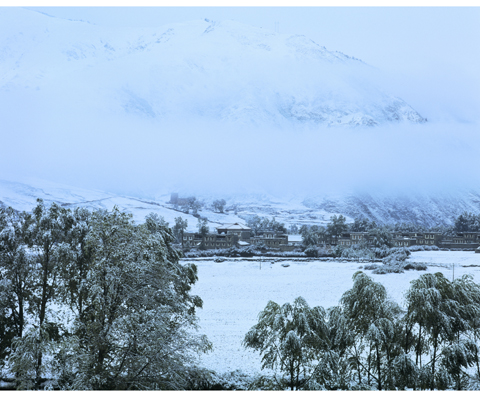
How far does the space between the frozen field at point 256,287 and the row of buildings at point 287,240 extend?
1.93 metres

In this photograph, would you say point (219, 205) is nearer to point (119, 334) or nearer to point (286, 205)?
point (286, 205)

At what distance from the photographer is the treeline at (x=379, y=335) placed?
749cm

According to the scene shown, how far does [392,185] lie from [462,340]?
125ft

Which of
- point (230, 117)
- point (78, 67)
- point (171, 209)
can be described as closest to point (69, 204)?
point (171, 209)

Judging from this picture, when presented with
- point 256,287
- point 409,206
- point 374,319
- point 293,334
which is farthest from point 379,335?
point 409,206

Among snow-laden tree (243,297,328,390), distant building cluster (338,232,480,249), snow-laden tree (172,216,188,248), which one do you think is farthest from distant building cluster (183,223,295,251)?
snow-laden tree (243,297,328,390)

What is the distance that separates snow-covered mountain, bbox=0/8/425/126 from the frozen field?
2631 centimetres

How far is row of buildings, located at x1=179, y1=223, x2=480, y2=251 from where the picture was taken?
27547 mm

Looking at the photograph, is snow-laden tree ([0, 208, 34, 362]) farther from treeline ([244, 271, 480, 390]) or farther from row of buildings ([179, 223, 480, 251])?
row of buildings ([179, 223, 480, 251])

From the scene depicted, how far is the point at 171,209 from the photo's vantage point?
129 feet

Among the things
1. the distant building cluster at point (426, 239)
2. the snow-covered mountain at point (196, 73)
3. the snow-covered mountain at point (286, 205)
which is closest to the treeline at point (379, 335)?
the distant building cluster at point (426, 239)

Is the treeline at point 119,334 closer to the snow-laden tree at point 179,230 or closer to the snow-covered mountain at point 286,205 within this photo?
the snow-laden tree at point 179,230
